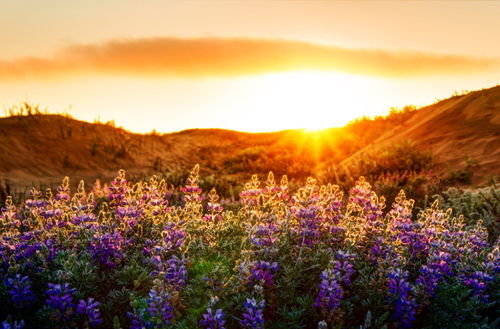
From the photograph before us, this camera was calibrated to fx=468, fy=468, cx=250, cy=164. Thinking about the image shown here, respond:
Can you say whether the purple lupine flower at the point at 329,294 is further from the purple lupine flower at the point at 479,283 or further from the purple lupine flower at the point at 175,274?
the purple lupine flower at the point at 479,283

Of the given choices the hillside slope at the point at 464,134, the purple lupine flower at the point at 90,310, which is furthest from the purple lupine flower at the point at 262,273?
the hillside slope at the point at 464,134

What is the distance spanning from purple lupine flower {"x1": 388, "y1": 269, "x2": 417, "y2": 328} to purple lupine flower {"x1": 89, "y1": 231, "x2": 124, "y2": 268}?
221 cm

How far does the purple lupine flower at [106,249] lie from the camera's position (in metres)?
3.86

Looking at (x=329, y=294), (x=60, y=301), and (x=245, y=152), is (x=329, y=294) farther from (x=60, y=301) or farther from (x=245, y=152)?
(x=245, y=152)

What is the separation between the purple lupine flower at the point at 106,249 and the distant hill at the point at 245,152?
31.2 feet

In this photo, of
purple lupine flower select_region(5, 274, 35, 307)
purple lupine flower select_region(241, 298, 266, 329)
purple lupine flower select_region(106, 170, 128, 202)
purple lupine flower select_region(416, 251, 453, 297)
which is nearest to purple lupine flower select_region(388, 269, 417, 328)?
purple lupine flower select_region(416, 251, 453, 297)

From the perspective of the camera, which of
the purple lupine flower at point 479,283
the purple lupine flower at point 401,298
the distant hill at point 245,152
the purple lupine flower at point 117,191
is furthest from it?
the distant hill at point 245,152

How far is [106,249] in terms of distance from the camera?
3850 millimetres

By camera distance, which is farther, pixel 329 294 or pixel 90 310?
A: pixel 329 294

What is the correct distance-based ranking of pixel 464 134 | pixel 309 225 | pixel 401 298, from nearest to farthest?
pixel 401 298 < pixel 309 225 < pixel 464 134

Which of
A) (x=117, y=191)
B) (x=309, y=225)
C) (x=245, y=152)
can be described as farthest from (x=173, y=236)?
(x=245, y=152)

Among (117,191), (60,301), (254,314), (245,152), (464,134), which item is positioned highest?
(245,152)

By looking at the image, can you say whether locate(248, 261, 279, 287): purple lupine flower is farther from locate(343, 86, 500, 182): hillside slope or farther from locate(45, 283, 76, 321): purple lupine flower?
locate(343, 86, 500, 182): hillside slope

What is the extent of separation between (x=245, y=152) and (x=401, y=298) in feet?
69.9
